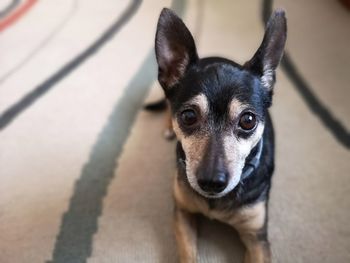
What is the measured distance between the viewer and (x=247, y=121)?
4.02 feet

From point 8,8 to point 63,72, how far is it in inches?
33.5

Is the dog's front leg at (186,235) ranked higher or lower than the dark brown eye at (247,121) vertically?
lower

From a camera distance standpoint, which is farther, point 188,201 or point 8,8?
point 8,8

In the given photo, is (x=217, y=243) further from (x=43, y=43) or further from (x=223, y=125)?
(x=43, y=43)

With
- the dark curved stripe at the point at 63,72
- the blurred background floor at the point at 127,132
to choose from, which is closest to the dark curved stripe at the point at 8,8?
the blurred background floor at the point at 127,132

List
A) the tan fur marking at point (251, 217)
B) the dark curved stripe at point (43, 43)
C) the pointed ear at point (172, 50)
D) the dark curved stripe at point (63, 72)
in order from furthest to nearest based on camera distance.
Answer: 1. the dark curved stripe at point (43, 43)
2. the dark curved stripe at point (63, 72)
3. the tan fur marking at point (251, 217)
4. the pointed ear at point (172, 50)

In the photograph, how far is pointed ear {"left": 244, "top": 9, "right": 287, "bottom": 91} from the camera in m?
1.23

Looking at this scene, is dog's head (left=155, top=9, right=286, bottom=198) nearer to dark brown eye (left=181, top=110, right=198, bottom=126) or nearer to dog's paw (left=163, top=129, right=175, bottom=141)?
dark brown eye (left=181, top=110, right=198, bottom=126)

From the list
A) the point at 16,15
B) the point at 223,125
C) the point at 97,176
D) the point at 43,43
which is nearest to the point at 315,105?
the point at 223,125

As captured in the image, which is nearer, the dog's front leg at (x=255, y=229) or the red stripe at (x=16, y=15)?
the dog's front leg at (x=255, y=229)

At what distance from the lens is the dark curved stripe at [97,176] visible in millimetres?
1511

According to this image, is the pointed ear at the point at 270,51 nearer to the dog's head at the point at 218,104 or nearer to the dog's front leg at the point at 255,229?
the dog's head at the point at 218,104

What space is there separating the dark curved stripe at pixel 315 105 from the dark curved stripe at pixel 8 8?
6.00 ft

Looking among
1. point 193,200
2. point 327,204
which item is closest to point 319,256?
point 327,204
